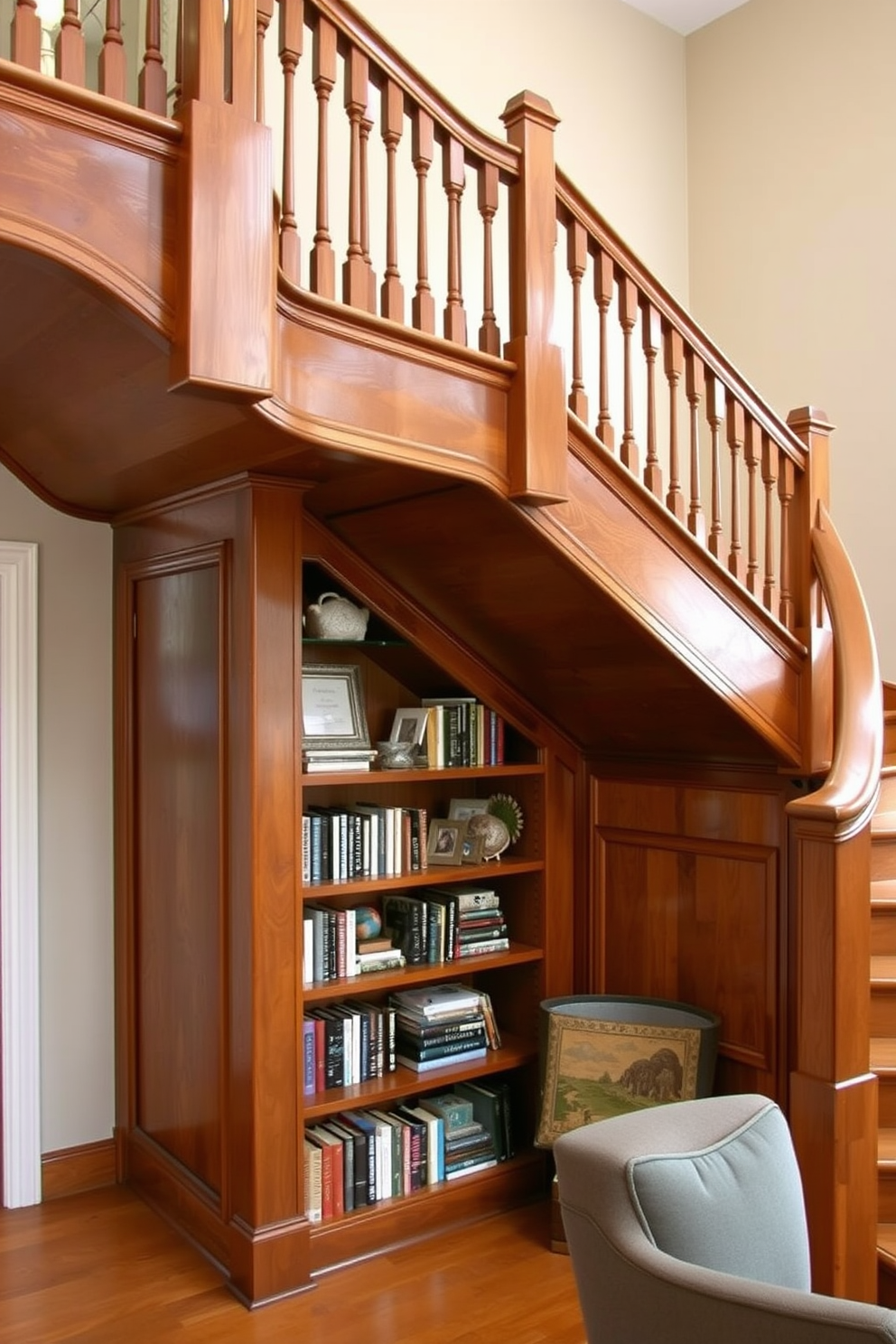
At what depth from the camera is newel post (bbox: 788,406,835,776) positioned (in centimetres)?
308

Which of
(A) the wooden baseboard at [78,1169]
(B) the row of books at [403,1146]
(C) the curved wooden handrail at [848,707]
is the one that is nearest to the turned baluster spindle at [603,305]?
(C) the curved wooden handrail at [848,707]

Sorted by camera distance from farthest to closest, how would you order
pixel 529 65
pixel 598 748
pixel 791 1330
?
pixel 529 65 < pixel 598 748 < pixel 791 1330

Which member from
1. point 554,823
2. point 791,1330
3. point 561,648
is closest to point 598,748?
point 554,823

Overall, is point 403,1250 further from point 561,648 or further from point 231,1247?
point 561,648

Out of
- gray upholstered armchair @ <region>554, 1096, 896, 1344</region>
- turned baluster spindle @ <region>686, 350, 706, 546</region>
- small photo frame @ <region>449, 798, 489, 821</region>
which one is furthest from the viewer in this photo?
small photo frame @ <region>449, 798, 489, 821</region>

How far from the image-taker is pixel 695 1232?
1.70 meters

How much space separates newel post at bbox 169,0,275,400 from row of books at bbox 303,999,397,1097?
6.11ft

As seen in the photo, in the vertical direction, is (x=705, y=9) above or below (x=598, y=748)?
above

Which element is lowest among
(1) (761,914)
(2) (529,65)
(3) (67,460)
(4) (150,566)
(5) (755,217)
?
(1) (761,914)

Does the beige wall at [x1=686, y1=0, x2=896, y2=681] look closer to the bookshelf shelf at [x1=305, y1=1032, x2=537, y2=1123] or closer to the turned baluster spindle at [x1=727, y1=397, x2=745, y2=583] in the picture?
the turned baluster spindle at [x1=727, y1=397, x2=745, y2=583]

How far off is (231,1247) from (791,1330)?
6.17ft

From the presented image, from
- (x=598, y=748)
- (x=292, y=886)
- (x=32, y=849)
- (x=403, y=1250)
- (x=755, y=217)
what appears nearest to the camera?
(x=292, y=886)

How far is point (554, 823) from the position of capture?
11.9 feet

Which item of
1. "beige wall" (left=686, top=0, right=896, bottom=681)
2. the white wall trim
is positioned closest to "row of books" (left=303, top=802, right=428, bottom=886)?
the white wall trim
